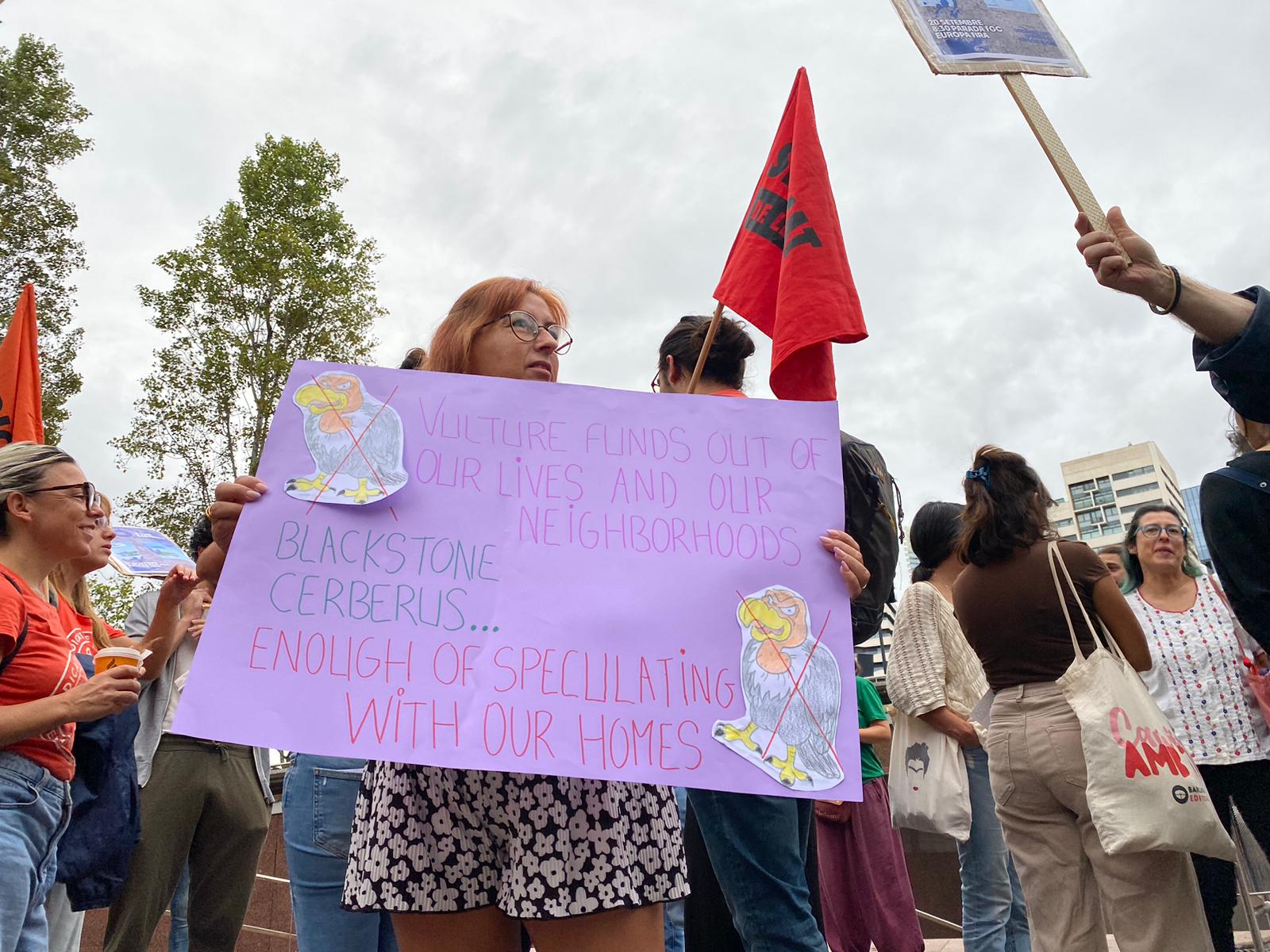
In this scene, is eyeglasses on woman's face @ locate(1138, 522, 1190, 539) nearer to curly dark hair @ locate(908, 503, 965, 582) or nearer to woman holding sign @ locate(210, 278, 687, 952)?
curly dark hair @ locate(908, 503, 965, 582)

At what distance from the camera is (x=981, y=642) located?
3.44 metres

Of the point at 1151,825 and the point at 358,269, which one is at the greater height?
the point at 358,269

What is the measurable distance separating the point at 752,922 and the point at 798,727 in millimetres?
630

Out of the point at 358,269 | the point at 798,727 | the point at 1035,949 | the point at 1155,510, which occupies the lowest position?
the point at 1035,949

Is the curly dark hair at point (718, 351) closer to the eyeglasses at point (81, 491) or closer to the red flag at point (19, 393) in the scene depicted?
the eyeglasses at point (81, 491)

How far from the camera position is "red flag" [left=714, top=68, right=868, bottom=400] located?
8.34 feet

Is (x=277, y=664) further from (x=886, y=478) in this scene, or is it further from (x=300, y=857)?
(x=886, y=478)

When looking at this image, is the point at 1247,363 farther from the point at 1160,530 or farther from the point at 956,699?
the point at 1160,530

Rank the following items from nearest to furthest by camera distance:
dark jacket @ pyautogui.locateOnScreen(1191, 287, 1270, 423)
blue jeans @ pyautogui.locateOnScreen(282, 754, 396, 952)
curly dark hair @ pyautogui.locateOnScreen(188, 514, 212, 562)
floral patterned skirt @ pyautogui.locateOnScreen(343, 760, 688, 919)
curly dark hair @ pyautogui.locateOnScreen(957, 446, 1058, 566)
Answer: floral patterned skirt @ pyautogui.locateOnScreen(343, 760, 688, 919) → dark jacket @ pyautogui.locateOnScreen(1191, 287, 1270, 423) → blue jeans @ pyautogui.locateOnScreen(282, 754, 396, 952) → curly dark hair @ pyautogui.locateOnScreen(957, 446, 1058, 566) → curly dark hair @ pyautogui.locateOnScreen(188, 514, 212, 562)

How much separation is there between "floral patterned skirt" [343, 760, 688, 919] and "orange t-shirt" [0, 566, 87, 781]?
1.31m

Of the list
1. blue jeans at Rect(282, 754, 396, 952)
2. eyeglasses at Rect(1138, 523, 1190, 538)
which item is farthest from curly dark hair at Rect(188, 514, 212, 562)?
eyeglasses at Rect(1138, 523, 1190, 538)

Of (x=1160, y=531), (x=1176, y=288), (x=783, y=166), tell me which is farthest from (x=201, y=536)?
(x=1160, y=531)

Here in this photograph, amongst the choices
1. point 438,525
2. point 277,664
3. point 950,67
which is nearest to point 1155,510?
point 950,67

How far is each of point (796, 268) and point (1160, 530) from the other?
110 inches
